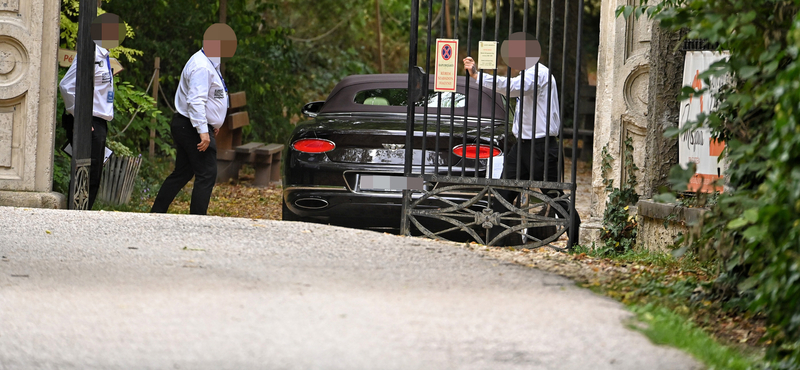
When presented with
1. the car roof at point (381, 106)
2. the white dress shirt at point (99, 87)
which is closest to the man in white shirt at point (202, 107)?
the white dress shirt at point (99, 87)

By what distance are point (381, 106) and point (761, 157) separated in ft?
15.9

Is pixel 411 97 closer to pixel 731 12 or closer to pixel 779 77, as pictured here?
pixel 731 12

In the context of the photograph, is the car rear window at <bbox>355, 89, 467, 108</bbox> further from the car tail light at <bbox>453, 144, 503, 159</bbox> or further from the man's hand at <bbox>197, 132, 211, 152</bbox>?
the man's hand at <bbox>197, 132, 211, 152</bbox>

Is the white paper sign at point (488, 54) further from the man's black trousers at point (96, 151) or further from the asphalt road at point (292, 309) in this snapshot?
the man's black trousers at point (96, 151)

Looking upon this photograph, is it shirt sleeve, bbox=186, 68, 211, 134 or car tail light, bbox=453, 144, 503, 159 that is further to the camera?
shirt sleeve, bbox=186, 68, 211, 134

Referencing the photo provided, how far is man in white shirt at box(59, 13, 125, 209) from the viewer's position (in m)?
7.43

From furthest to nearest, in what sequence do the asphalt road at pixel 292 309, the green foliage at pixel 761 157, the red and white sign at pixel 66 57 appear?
the red and white sign at pixel 66 57 → the asphalt road at pixel 292 309 → the green foliage at pixel 761 157

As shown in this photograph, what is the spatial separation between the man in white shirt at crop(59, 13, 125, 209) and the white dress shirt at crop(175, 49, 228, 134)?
2.29ft

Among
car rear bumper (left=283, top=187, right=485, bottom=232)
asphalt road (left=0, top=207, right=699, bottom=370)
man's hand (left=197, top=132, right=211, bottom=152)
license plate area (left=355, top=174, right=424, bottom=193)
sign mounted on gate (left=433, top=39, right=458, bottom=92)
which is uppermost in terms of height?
sign mounted on gate (left=433, top=39, right=458, bottom=92)

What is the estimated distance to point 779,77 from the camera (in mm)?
2977

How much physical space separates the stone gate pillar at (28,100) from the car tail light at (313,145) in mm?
1949

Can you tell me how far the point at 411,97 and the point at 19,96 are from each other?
10.1 feet

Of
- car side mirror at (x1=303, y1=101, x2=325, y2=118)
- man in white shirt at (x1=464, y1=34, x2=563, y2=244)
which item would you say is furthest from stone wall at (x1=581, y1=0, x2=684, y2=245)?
car side mirror at (x1=303, y1=101, x2=325, y2=118)

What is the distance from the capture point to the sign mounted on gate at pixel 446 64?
21.4 feet
